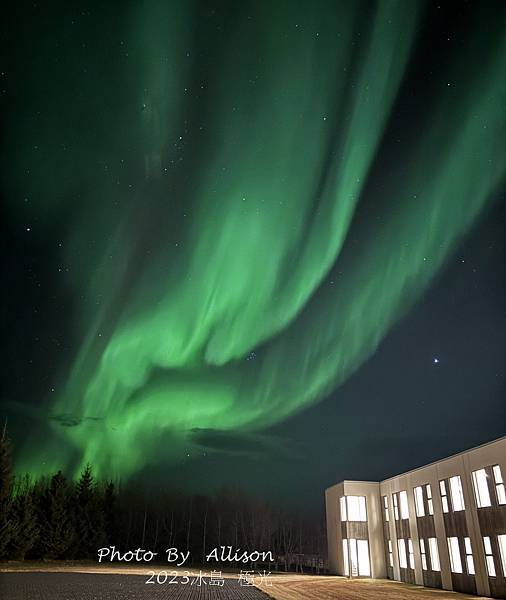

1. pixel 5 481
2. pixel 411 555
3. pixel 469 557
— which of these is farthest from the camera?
pixel 5 481

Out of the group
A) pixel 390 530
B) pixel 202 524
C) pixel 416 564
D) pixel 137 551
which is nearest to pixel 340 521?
pixel 390 530

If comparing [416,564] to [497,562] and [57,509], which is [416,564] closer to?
[497,562]

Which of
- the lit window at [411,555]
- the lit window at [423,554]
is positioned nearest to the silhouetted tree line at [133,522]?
the lit window at [411,555]

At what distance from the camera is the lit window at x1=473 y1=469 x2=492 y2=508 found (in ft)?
74.6

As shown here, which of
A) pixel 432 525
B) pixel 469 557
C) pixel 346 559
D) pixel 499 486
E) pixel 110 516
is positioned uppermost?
pixel 110 516

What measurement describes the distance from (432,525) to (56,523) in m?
34.5

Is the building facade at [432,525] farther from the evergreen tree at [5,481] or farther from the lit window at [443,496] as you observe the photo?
the evergreen tree at [5,481]

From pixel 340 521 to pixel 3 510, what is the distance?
2592 centimetres

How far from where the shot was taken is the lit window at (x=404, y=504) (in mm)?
32188

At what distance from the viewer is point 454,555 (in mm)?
25703

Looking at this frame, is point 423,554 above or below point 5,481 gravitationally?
below

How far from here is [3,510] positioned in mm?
39000

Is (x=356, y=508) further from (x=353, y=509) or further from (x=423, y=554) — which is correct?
(x=423, y=554)

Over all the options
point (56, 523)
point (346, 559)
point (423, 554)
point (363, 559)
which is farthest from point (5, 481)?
point (423, 554)
